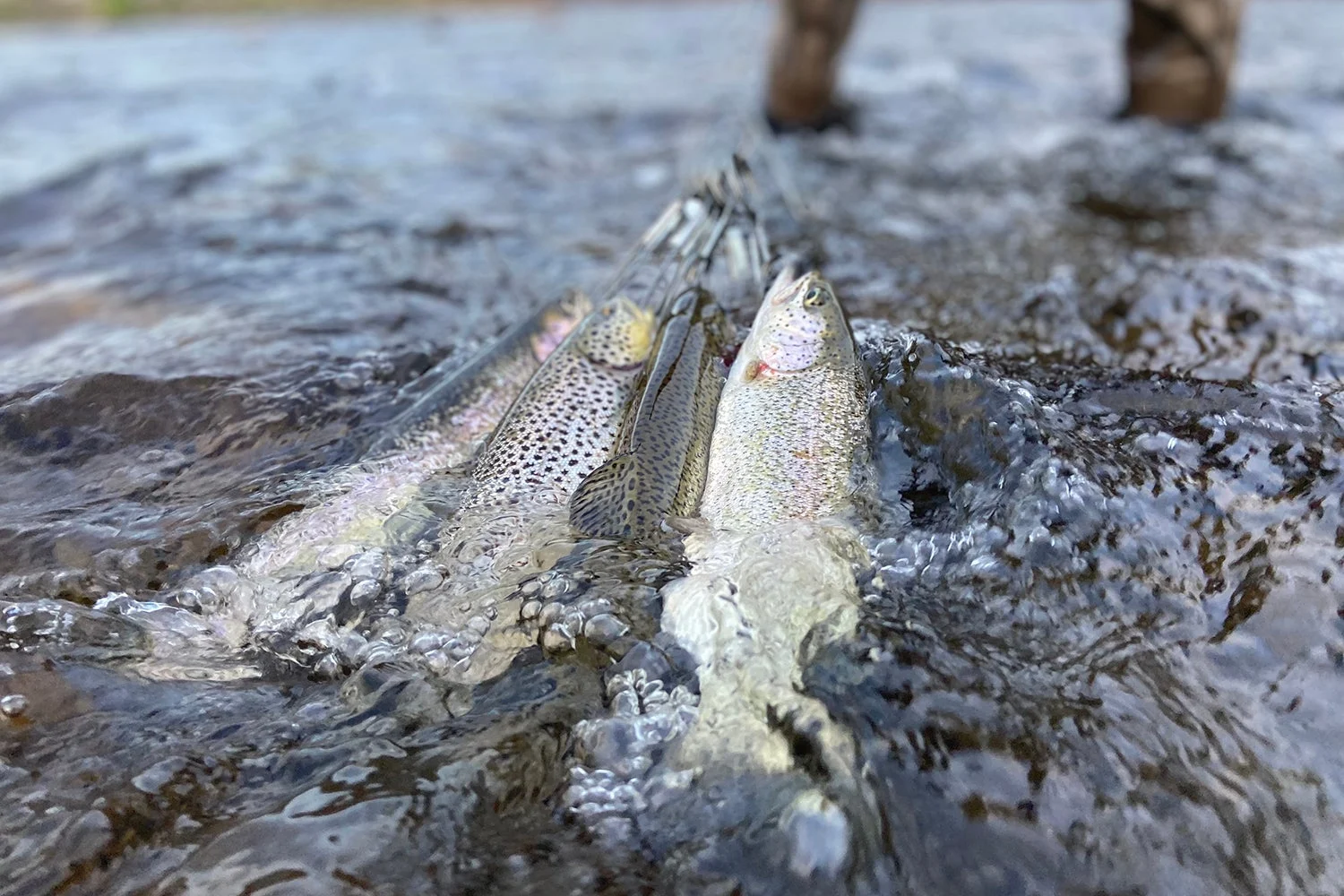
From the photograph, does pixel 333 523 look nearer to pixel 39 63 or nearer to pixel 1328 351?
pixel 1328 351

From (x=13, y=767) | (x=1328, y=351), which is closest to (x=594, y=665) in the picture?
(x=13, y=767)

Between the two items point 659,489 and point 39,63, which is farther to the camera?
point 39,63

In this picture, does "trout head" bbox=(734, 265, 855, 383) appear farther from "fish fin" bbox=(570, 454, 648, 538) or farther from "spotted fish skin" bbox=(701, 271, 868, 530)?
"fish fin" bbox=(570, 454, 648, 538)

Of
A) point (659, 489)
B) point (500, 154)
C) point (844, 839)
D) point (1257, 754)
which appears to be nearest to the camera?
point (844, 839)

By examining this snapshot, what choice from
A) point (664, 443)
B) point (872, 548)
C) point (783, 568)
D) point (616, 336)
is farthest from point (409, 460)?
point (872, 548)

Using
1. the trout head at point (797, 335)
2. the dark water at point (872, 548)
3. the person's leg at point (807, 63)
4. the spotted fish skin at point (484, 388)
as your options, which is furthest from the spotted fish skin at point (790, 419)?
the person's leg at point (807, 63)

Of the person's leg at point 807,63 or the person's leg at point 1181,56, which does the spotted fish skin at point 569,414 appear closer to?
the person's leg at point 807,63

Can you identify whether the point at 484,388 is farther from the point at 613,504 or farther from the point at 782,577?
the point at 782,577
